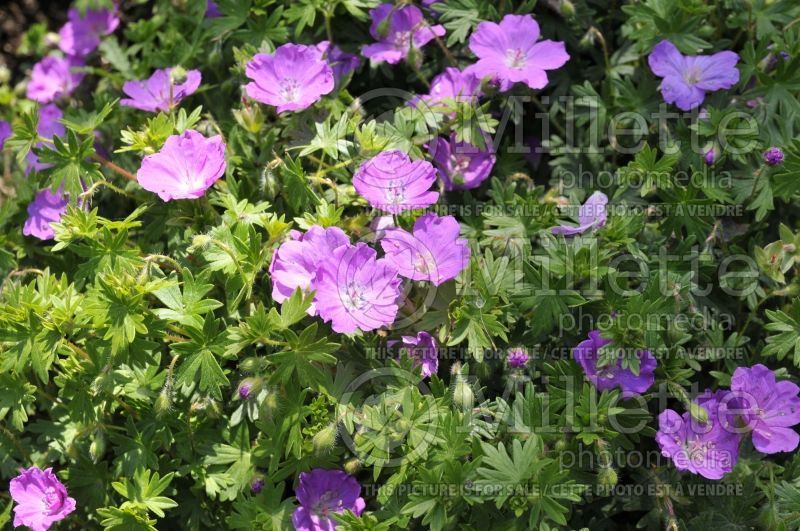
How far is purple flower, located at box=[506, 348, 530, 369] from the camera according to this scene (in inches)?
94.8

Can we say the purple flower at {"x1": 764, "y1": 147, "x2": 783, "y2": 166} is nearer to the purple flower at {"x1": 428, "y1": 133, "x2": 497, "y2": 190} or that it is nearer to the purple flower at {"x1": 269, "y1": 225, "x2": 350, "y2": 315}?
the purple flower at {"x1": 428, "y1": 133, "x2": 497, "y2": 190}

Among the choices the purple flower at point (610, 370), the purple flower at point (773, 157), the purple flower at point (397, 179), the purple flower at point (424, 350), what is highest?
the purple flower at point (397, 179)

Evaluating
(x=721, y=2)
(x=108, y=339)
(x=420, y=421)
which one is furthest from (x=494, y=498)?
(x=721, y=2)

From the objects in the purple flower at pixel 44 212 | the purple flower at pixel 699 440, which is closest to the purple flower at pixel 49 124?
the purple flower at pixel 44 212

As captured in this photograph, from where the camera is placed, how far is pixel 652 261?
2.56 meters

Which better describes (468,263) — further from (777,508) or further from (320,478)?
(777,508)

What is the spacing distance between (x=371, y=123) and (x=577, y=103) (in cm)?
78

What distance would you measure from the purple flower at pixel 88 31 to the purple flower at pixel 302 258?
5.91ft

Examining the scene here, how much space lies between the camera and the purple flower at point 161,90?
279 cm

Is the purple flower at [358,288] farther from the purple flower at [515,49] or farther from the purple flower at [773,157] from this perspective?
the purple flower at [773,157]

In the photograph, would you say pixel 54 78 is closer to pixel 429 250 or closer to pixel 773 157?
pixel 429 250

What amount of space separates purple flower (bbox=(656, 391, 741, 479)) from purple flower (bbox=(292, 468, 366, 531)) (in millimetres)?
889

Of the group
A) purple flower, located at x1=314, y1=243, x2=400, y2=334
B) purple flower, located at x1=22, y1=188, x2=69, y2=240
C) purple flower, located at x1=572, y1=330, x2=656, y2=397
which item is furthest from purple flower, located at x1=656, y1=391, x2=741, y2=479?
purple flower, located at x1=22, y1=188, x2=69, y2=240

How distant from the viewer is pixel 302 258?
90.8 inches
